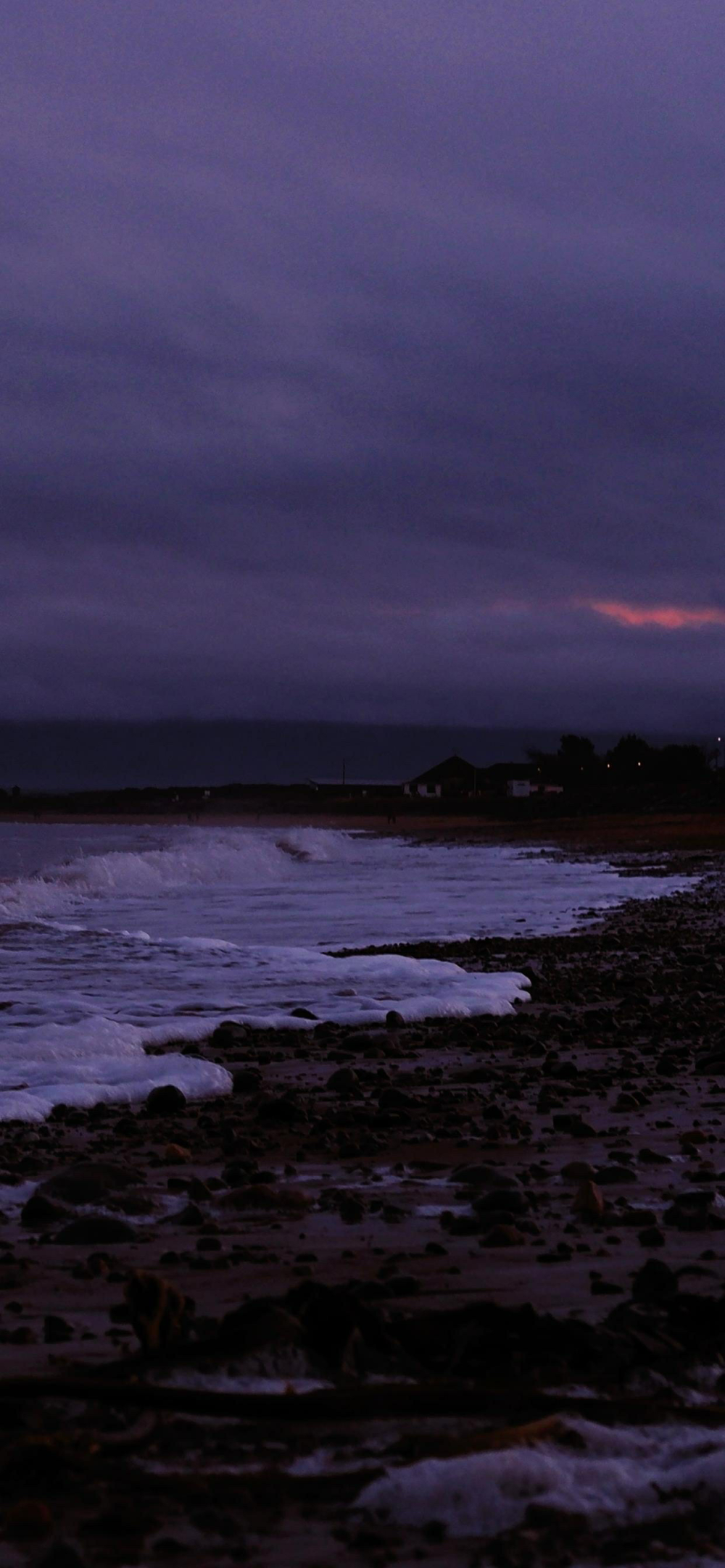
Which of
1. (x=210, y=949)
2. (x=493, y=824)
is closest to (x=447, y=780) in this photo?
(x=493, y=824)

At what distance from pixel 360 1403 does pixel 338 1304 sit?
411 millimetres

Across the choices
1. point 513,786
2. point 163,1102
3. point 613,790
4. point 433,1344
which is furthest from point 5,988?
point 513,786

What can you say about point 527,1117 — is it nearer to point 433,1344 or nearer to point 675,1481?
point 433,1344

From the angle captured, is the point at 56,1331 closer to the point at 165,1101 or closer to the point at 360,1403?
the point at 360,1403

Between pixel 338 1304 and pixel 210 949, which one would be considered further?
pixel 210 949

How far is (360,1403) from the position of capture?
9.40 ft

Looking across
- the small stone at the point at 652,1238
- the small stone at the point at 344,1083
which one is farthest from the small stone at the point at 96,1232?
the small stone at the point at 344,1083

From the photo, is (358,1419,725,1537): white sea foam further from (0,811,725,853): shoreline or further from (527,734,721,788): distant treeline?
(527,734,721,788): distant treeline

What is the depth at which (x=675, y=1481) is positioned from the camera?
2.58 metres

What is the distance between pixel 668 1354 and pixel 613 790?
376ft

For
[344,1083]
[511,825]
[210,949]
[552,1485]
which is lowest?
[511,825]

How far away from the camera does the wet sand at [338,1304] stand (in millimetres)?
2443

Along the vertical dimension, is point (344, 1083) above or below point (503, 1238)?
below

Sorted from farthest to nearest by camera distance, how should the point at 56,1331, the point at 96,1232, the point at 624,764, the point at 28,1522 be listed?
the point at 624,764 < the point at 96,1232 < the point at 56,1331 < the point at 28,1522
